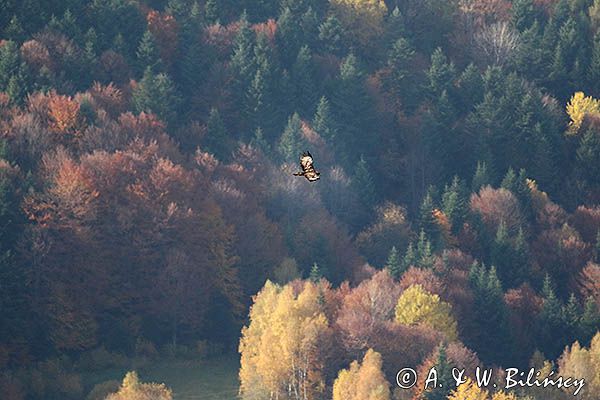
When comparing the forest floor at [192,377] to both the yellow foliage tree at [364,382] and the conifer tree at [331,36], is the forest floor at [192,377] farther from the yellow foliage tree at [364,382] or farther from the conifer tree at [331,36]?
the conifer tree at [331,36]

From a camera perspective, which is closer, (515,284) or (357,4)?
(515,284)

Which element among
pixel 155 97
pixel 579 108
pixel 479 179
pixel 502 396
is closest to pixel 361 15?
pixel 579 108

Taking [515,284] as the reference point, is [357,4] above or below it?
above

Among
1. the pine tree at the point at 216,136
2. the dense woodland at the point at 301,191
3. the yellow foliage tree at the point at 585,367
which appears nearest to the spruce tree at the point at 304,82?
the dense woodland at the point at 301,191

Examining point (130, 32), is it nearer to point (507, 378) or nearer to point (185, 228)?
point (185, 228)

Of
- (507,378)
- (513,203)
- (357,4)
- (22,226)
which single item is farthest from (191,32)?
(507,378)
